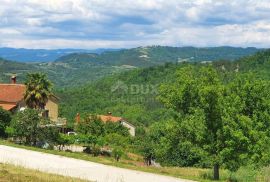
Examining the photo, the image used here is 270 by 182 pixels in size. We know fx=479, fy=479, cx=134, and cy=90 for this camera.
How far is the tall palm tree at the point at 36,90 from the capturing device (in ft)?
175

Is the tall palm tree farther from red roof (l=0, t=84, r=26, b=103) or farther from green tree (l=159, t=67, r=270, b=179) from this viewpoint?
green tree (l=159, t=67, r=270, b=179)

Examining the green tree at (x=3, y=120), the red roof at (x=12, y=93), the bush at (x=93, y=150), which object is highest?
the red roof at (x=12, y=93)

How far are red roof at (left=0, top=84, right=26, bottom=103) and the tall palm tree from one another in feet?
16.0

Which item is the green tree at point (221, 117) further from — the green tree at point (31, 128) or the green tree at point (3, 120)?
the green tree at point (3, 120)

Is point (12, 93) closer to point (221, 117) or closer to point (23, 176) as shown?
point (221, 117)

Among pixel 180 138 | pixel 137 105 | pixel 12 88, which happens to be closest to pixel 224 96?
pixel 180 138

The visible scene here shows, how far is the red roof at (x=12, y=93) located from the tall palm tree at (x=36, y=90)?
16.0 ft

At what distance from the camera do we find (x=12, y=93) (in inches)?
2403

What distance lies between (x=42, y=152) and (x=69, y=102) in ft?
512

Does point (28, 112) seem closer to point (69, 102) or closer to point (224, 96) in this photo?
point (224, 96)

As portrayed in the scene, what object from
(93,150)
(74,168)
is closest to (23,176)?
(74,168)

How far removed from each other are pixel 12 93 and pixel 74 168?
3873 cm

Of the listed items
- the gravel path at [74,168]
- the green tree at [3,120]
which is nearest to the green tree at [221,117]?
the gravel path at [74,168]

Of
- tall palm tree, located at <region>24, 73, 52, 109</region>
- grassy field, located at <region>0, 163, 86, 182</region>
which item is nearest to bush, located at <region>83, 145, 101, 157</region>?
tall palm tree, located at <region>24, 73, 52, 109</region>
